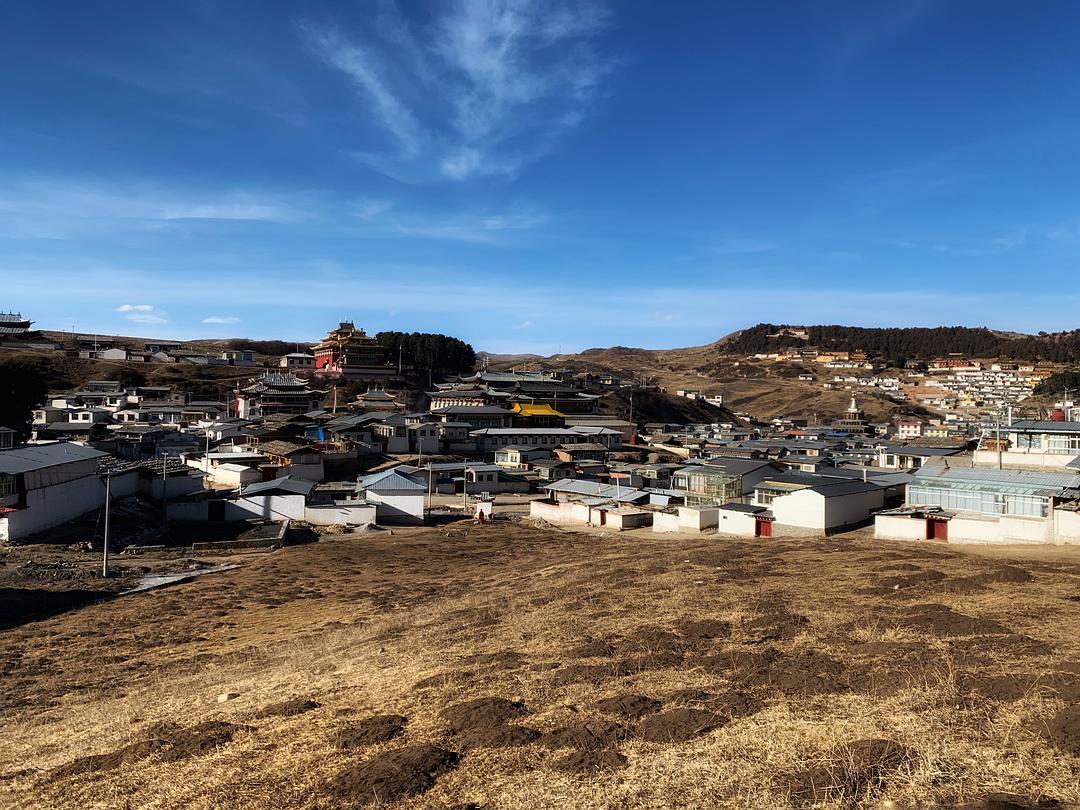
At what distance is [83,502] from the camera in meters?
41.8

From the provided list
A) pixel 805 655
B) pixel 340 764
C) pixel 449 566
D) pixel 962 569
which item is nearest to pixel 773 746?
pixel 805 655

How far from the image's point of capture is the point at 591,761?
1004 centimetres

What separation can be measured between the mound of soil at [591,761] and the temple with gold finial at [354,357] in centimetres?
10264

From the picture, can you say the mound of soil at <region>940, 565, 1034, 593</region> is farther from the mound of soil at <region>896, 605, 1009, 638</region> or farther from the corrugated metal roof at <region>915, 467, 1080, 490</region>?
the corrugated metal roof at <region>915, 467, 1080, 490</region>

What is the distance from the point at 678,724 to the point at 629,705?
1191 mm

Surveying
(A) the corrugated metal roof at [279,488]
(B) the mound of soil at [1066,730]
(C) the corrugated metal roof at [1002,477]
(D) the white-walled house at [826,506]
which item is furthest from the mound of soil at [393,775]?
(A) the corrugated metal roof at [279,488]

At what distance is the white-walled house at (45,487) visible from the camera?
3447 cm

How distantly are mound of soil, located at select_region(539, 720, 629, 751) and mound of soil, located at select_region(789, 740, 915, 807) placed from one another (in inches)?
110

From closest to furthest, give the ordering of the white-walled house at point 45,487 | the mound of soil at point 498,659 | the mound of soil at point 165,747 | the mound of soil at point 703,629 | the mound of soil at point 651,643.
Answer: the mound of soil at point 165,747
the mound of soil at point 498,659
the mound of soil at point 651,643
the mound of soil at point 703,629
the white-walled house at point 45,487

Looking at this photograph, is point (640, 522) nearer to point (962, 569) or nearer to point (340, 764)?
point (962, 569)

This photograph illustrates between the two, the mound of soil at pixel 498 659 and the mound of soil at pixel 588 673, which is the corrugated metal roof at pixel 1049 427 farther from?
the mound of soil at pixel 498 659

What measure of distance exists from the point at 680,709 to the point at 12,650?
1890 cm

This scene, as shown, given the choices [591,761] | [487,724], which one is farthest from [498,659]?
[591,761]

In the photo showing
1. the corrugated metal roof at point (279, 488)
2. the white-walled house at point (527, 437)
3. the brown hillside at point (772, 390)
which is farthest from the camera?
the brown hillside at point (772, 390)
